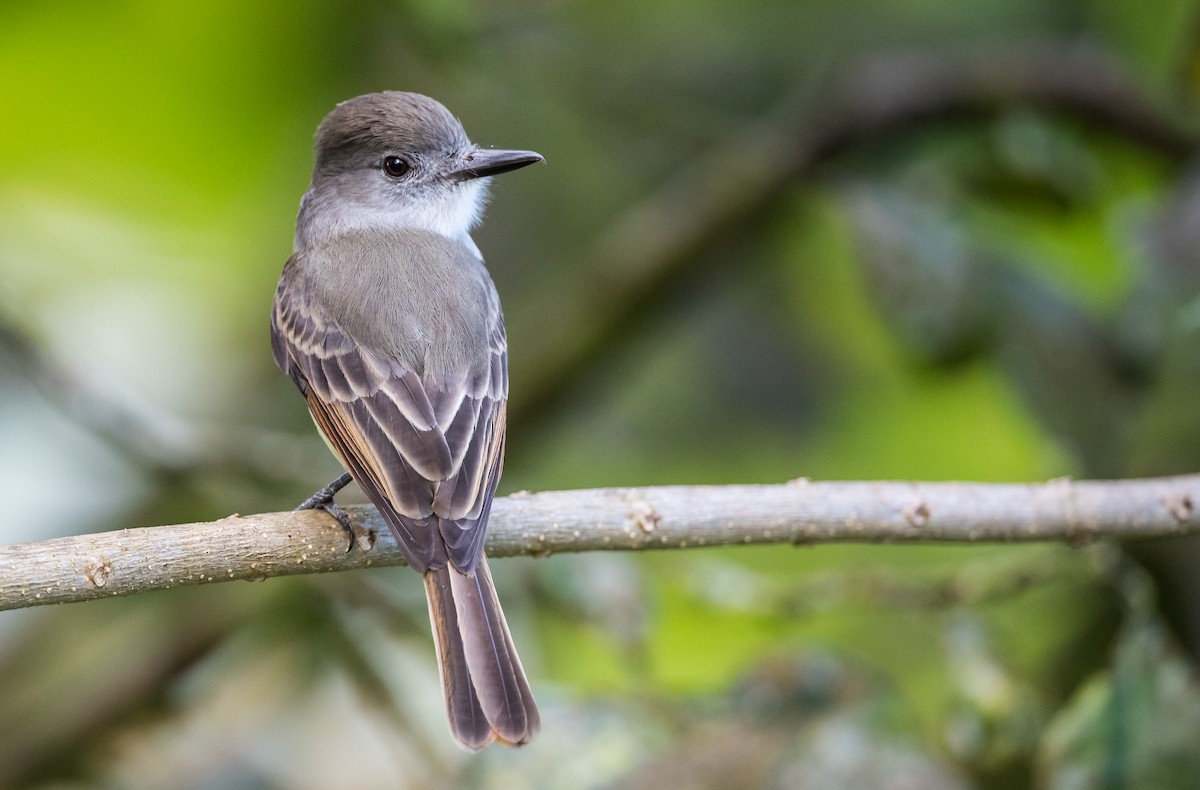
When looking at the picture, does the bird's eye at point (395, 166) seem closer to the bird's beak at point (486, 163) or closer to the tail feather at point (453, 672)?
the bird's beak at point (486, 163)

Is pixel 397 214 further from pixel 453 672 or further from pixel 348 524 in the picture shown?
pixel 453 672

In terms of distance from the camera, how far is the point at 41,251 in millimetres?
5121

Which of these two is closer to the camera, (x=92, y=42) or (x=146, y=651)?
(x=146, y=651)

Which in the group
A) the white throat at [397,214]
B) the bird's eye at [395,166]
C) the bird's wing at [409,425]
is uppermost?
the bird's eye at [395,166]

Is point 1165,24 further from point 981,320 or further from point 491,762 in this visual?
point 491,762

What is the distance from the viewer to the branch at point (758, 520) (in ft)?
8.27

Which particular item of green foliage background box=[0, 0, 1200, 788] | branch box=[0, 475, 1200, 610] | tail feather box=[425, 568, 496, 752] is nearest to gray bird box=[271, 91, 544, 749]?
tail feather box=[425, 568, 496, 752]

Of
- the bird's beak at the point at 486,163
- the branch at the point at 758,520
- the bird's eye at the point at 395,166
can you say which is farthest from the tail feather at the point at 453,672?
the bird's eye at the point at 395,166

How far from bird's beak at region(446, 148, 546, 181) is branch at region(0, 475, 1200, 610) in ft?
3.72

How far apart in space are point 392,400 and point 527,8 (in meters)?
2.75

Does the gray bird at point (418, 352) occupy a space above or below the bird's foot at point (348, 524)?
above

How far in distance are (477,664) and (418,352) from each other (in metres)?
0.80

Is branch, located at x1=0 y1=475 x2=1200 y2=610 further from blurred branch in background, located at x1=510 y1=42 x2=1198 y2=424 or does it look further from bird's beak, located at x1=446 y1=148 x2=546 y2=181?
blurred branch in background, located at x1=510 y1=42 x2=1198 y2=424

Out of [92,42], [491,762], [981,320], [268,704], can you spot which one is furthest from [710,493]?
[92,42]
